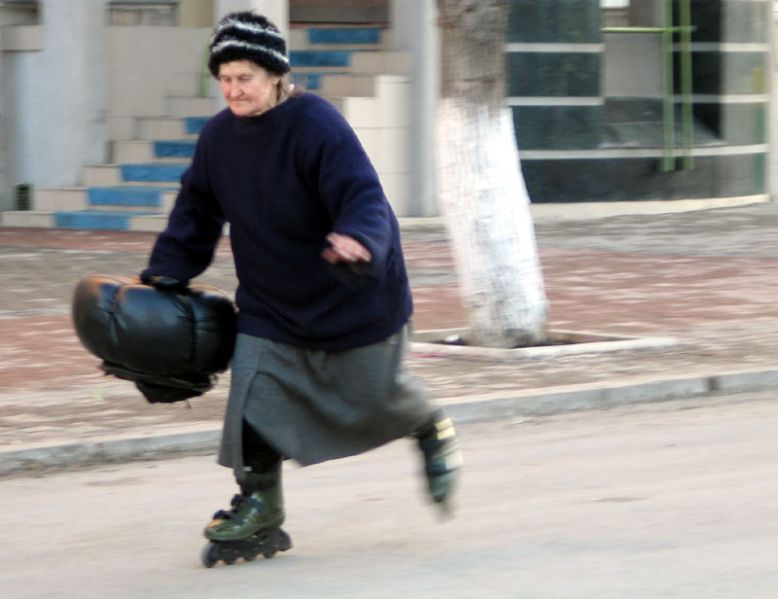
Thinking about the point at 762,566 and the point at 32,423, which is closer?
the point at 762,566

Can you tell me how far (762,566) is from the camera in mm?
5133

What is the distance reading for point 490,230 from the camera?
9.30 metres

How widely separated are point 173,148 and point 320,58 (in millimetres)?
1933

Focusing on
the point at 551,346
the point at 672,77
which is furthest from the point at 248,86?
the point at 672,77

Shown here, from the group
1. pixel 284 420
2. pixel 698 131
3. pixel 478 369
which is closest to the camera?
pixel 284 420

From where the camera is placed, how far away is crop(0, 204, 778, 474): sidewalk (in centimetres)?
752

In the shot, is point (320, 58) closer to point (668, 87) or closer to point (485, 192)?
point (668, 87)

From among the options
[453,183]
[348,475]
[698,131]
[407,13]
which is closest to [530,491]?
[348,475]

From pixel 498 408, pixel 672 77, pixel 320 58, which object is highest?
pixel 320 58

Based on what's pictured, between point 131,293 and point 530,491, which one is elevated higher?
point 131,293

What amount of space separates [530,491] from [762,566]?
136 cm

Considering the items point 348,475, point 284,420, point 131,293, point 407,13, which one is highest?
point 407,13

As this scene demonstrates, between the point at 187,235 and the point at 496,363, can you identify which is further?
the point at 496,363

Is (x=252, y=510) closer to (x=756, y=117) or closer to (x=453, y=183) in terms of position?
(x=453, y=183)
